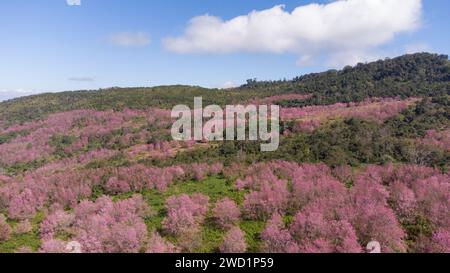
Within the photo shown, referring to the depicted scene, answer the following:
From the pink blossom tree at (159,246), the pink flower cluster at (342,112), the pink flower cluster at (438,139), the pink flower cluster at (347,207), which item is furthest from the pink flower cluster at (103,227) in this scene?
the pink flower cluster at (342,112)

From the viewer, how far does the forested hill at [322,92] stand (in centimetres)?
11981

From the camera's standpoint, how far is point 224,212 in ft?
108

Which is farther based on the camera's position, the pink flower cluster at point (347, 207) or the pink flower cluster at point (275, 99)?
the pink flower cluster at point (275, 99)

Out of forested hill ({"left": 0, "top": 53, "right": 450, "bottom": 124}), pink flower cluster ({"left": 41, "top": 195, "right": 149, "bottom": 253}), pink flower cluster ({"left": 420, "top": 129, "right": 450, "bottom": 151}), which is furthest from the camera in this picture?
forested hill ({"left": 0, "top": 53, "right": 450, "bottom": 124})

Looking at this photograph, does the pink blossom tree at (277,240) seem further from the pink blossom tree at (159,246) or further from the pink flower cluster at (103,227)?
the pink flower cluster at (103,227)

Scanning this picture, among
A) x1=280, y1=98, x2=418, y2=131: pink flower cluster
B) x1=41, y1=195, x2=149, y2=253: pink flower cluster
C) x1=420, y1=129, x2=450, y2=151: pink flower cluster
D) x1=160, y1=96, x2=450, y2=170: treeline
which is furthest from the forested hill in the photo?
x1=41, y1=195, x2=149, y2=253: pink flower cluster

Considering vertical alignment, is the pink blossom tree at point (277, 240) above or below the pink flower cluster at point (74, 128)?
below

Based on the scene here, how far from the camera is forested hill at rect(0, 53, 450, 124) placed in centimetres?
11981

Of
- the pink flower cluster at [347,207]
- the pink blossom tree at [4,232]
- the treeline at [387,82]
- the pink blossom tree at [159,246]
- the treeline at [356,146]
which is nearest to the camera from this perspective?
the pink flower cluster at [347,207]

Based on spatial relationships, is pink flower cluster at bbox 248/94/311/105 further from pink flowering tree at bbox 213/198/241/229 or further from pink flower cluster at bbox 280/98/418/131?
pink flowering tree at bbox 213/198/241/229

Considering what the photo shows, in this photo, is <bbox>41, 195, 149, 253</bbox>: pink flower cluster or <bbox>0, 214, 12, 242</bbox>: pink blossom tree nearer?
<bbox>41, 195, 149, 253</bbox>: pink flower cluster

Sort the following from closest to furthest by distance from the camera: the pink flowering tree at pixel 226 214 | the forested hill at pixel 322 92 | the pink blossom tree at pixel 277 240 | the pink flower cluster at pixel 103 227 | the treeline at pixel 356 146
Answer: the pink blossom tree at pixel 277 240 < the pink flower cluster at pixel 103 227 < the pink flowering tree at pixel 226 214 < the treeline at pixel 356 146 < the forested hill at pixel 322 92

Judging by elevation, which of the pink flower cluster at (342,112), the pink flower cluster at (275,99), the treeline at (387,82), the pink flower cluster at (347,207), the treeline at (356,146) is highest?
the treeline at (387,82)

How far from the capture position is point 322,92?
444 feet
